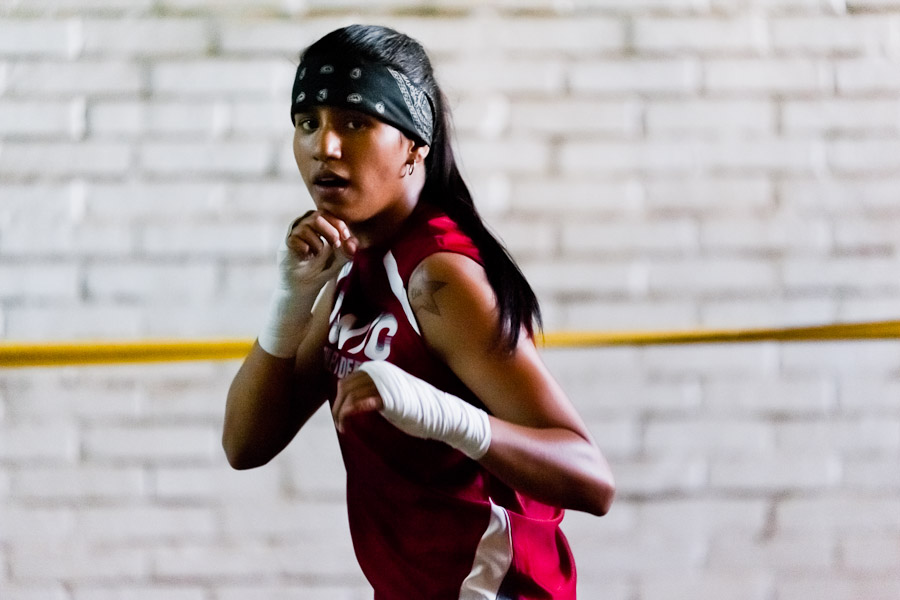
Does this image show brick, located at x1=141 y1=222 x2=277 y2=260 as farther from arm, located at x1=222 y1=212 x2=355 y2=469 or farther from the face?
the face

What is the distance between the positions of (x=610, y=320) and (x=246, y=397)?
2.81ft

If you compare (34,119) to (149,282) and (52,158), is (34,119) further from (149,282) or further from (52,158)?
(149,282)

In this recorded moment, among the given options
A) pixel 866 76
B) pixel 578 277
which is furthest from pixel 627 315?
pixel 866 76

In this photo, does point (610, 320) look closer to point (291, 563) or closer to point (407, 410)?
point (291, 563)

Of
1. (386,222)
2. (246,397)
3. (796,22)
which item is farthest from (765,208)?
(246,397)

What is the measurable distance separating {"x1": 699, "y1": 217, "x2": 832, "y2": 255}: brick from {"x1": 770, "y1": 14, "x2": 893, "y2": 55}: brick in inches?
14.4

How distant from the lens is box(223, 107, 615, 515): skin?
105cm

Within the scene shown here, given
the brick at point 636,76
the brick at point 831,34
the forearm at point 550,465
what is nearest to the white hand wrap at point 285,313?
the forearm at point 550,465

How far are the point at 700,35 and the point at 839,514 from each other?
3.48 ft

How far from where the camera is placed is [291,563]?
74.9 inches

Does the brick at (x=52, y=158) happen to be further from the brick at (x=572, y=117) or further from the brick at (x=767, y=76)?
the brick at (x=767, y=76)

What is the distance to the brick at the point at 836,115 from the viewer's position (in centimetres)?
194

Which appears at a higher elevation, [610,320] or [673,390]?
[610,320]

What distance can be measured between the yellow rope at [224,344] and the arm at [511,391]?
0.59m
